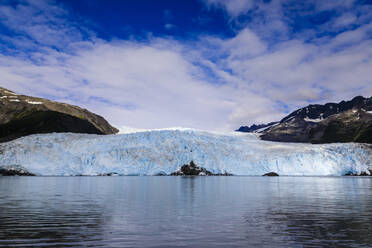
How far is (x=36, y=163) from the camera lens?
42.1 m

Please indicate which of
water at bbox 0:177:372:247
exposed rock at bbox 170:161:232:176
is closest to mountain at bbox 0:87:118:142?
exposed rock at bbox 170:161:232:176

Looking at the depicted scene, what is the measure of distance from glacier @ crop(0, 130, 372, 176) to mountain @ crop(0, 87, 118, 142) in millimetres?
26082

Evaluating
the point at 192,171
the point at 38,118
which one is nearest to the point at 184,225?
the point at 192,171

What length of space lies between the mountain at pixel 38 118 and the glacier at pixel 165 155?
26.1 m

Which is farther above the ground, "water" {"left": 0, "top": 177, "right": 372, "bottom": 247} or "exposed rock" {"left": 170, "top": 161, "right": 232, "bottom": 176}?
"exposed rock" {"left": 170, "top": 161, "right": 232, "bottom": 176}

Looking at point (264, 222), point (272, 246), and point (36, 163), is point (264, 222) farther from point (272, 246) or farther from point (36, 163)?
point (36, 163)

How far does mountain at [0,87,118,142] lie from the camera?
8244 cm

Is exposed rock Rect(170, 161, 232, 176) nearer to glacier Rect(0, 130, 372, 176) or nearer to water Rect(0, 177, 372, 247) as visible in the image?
glacier Rect(0, 130, 372, 176)

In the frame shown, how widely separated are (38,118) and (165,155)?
59.8m

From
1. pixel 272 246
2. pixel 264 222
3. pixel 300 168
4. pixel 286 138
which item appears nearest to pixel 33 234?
pixel 272 246

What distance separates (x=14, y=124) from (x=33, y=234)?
93990 millimetres

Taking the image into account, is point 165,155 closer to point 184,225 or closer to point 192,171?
point 192,171

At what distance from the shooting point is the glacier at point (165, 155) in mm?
42406

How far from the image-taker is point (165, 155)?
143 feet
